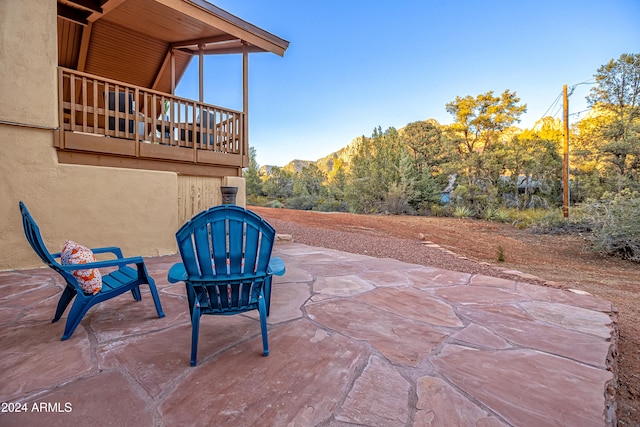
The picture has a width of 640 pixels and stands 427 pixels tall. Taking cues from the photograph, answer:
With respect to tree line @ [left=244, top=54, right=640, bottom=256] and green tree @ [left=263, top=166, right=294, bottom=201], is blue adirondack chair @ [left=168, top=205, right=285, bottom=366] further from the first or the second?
green tree @ [left=263, top=166, right=294, bottom=201]

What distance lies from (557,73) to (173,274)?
20.1 meters

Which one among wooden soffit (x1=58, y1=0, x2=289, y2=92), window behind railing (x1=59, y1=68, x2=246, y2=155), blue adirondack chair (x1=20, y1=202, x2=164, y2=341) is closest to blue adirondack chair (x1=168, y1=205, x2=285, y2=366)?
blue adirondack chair (x1=20, y1=202, x2=164, y2=341)

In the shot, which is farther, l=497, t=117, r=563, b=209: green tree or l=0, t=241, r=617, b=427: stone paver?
l=497, t=117, r=563, b=209: green tree

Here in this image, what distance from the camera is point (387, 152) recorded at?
14258 mm

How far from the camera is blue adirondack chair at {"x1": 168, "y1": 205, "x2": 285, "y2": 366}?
1635mm

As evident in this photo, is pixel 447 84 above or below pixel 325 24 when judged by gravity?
below

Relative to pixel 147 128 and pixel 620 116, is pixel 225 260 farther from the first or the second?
pixel 620 116

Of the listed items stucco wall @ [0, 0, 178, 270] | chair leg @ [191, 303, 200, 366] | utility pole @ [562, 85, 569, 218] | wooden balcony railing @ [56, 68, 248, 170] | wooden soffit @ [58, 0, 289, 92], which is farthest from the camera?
utility pole @ [562, 85, 569, 218]

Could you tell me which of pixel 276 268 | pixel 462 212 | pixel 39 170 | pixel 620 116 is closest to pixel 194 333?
pixel 276 268

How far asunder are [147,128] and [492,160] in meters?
14.1

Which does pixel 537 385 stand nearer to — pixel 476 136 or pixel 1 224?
pixel 1 224

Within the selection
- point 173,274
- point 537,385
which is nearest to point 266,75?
point 173,274

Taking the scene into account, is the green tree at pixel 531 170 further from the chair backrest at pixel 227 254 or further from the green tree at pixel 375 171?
the chair backrest at pixel 227 254

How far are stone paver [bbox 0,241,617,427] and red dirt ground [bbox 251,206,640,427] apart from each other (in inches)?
9.5
